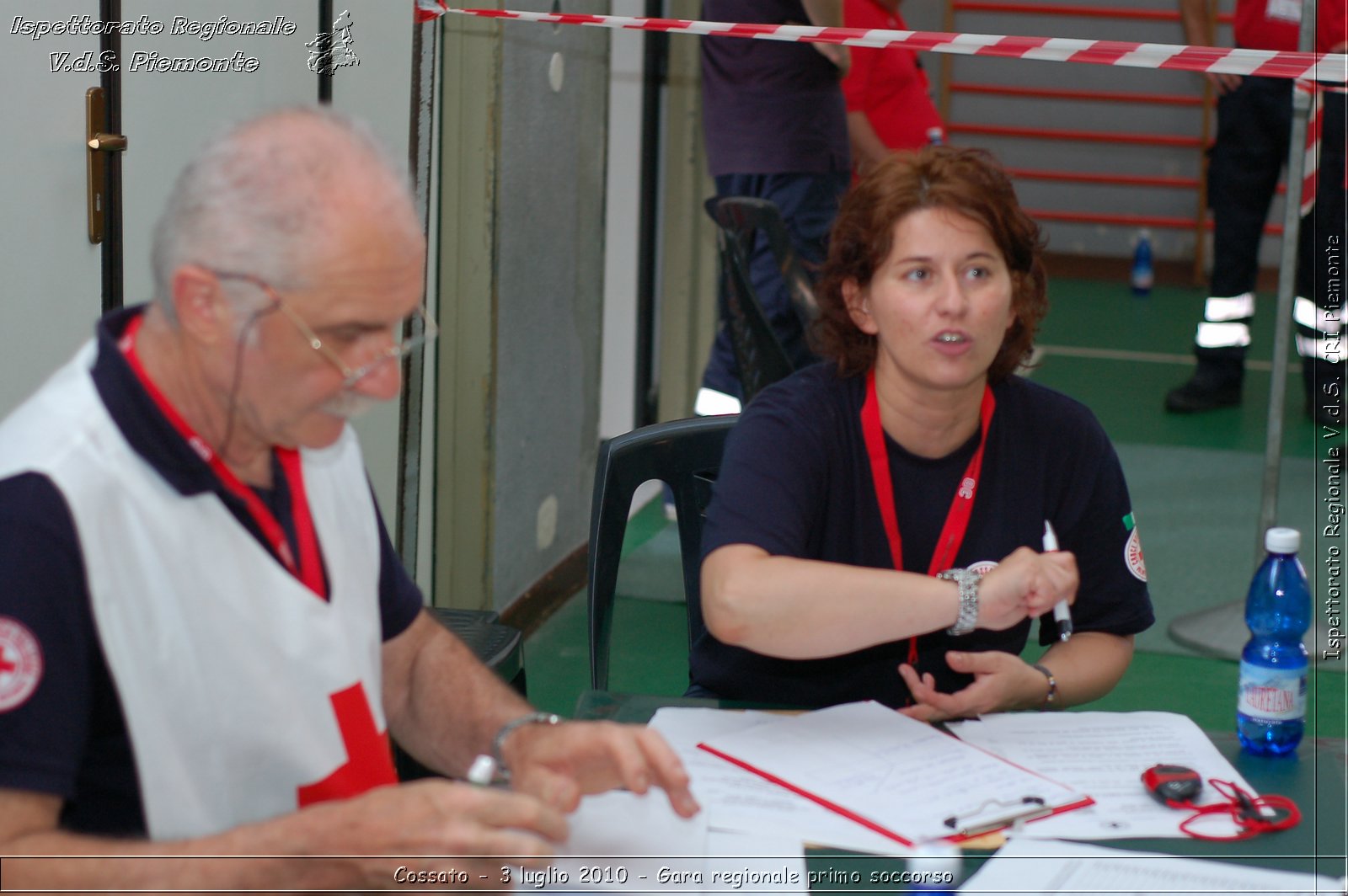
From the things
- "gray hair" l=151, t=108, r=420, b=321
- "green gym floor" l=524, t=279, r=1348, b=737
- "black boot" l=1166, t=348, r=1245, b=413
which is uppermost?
"gray hair" l=151, t=108, r=420, b=321

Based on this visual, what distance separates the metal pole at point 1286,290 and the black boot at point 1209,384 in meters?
2.73

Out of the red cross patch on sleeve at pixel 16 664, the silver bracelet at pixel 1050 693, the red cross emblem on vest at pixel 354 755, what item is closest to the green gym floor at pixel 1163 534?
the silver bracelet at pixel 1050 693

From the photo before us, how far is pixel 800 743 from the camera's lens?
157 cm

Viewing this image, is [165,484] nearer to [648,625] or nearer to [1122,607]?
[1122,607]

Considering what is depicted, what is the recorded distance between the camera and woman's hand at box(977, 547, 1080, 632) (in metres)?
1.67

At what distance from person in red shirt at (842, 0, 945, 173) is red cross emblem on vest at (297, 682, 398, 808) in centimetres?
312

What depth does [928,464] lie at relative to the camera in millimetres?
1939

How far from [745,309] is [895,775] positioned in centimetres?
221

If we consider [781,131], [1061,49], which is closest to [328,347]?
[1061,49]

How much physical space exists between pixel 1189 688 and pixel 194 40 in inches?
104

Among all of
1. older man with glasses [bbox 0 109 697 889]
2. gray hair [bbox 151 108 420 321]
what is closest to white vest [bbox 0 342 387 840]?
older man with glasses [bbox 0 109 697 889]

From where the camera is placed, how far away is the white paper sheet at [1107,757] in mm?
1422

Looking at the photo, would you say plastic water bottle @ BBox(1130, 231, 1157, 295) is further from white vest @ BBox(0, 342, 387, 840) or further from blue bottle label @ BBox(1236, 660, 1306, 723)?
white vest @ BBox(0, 342, 387, 840)

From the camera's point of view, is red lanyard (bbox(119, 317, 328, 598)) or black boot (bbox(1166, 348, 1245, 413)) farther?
black boot (bbox(1166, 348, 1245, 413))
